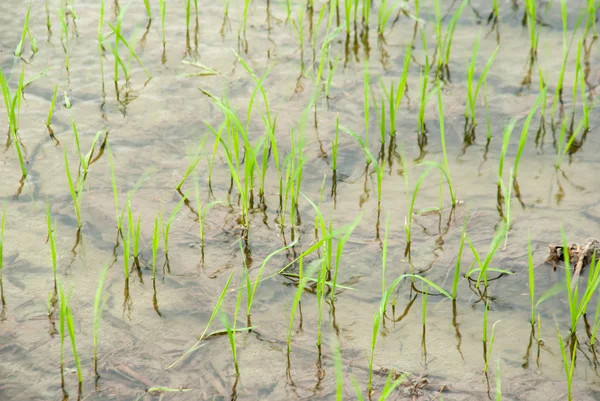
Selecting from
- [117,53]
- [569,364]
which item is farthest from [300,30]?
[569,364]

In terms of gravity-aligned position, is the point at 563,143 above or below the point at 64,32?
below

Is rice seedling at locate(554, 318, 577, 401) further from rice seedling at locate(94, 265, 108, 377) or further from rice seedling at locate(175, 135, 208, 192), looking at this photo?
rice seedling at locate(175, 135, 208, 192)

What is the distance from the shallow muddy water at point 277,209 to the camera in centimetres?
231

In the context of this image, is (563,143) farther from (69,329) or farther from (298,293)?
(69,329)

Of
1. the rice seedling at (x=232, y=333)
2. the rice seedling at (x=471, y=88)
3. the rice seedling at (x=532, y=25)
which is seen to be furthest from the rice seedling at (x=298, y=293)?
the rice seedling at (x=532, y=25)

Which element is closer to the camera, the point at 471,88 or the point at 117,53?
the point at 471,88

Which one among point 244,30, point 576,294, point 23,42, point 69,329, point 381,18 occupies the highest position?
point 381,18

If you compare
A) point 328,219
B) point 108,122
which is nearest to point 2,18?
point 108,122

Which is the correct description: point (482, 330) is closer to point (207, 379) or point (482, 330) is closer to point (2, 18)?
point (207, 379)

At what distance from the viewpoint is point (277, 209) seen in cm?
300

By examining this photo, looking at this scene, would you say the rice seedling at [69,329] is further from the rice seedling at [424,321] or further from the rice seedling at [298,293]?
the rice seedling at [424,321]

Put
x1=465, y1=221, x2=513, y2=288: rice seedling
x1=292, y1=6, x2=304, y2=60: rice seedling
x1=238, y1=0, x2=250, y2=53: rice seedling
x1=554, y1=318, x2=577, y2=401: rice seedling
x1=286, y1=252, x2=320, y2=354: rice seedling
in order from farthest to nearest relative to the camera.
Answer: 1. x1=238, y1=0, x2=250, y2=53: rice seedling
2. x1=292, y1=6, x2=304, y2=60: rice seedling
3. x1=465, y1=221, x2=513, y2=288: rice seedling
4. x1=286, y1=252, x2=320, y2=354: rice seedling
5. x1=554, y1=318, x2=577, y2=401: rice seedling

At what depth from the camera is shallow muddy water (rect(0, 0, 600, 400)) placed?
2309mm

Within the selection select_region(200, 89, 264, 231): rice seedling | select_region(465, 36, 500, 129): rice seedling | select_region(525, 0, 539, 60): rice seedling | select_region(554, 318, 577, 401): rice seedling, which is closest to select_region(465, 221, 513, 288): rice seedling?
select_region(554, 318, 577, 401): rice seedling
